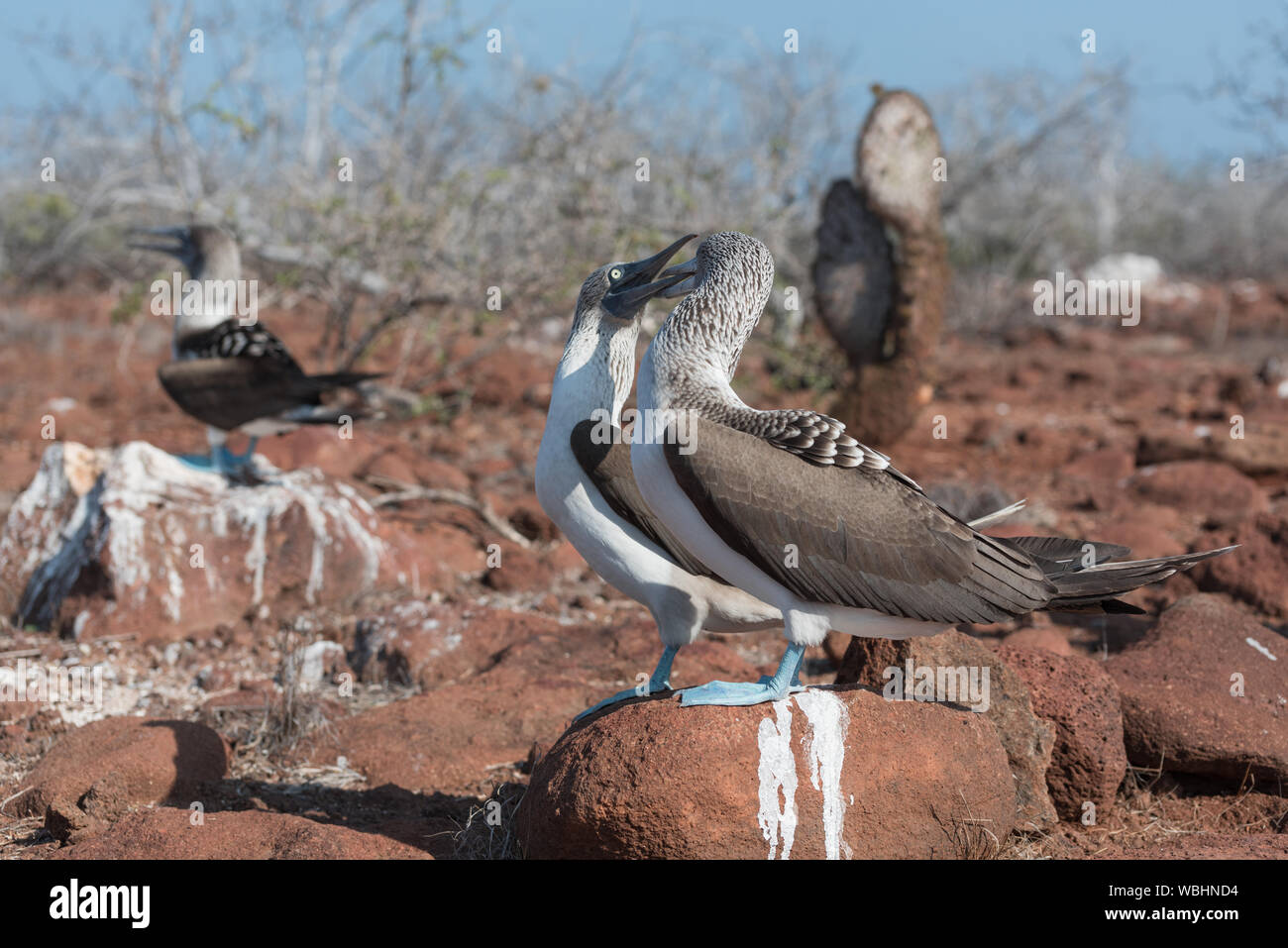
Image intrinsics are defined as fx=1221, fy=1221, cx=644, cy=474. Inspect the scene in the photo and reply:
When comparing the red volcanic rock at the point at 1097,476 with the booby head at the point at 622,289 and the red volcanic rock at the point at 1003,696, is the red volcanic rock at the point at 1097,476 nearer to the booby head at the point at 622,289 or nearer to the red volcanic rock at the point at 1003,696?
the red volcanic rock at the point at 1003,696

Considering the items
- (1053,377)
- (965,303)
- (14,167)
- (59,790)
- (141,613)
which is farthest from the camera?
(965,303)

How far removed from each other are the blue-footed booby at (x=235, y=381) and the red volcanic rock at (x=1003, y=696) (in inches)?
157

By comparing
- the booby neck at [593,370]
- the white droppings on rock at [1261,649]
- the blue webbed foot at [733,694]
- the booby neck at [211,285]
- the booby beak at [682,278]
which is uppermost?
the booby neck at [211,285]

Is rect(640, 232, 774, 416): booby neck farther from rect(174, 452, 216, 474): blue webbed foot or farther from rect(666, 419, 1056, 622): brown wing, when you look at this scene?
rect(174, 452, 216, 474): blue webbed foot

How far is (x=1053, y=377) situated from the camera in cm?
1579

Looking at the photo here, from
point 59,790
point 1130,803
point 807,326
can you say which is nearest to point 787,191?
point 807,326

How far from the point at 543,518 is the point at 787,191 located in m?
5.23

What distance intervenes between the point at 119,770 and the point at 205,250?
14.5 ft

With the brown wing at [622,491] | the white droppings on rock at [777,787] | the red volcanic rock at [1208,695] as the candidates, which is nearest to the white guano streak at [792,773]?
the white droppings on rock at [777,787]

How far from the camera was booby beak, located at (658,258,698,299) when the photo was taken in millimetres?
3852

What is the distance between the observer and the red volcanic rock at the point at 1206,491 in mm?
8305

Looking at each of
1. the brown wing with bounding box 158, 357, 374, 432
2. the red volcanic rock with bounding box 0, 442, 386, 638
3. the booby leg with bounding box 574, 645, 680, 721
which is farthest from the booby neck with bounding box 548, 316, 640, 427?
the brown wing with bounding box 158, 357, 374, 432

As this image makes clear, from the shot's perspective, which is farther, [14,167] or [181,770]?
[14,167]

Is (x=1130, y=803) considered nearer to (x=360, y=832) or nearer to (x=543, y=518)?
(x=360, y=832)
